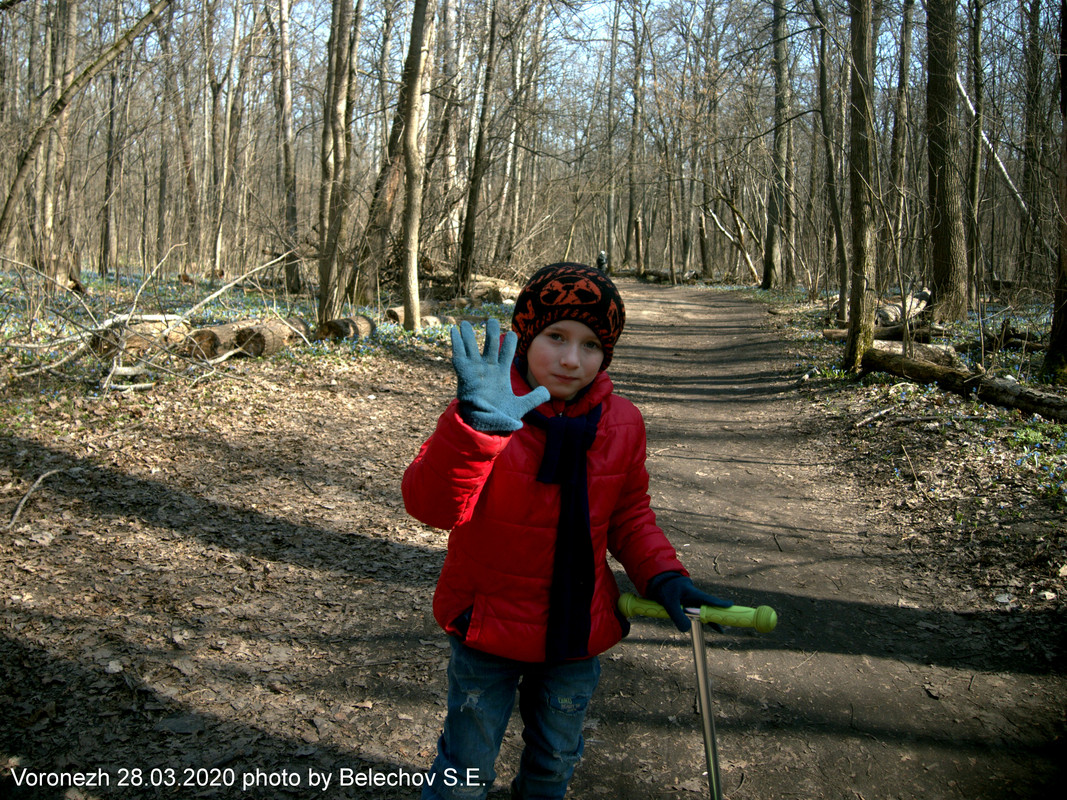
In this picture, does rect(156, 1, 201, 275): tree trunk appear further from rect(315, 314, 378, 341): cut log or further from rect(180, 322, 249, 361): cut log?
rect(180, 322, 249, 361): cut log

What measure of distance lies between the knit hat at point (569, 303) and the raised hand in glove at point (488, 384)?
0.33m

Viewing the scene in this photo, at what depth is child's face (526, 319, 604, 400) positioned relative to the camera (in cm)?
190

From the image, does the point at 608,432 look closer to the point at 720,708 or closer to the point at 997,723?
the point at 720,708

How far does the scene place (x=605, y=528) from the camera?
197 centimetres

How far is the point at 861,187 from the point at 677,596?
8.41 m

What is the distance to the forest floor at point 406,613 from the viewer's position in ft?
8.64

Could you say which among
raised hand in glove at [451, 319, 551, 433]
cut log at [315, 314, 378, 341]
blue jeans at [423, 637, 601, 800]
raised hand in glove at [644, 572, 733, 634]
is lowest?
blue jeans at [423, 637, 601, 800]

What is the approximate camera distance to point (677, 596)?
1809 mm

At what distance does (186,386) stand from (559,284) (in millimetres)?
6242

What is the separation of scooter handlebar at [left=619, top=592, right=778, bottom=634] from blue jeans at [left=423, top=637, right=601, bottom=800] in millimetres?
225

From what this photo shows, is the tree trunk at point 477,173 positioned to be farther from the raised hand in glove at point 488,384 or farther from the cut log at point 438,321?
the raised hand in glove at point 488,384

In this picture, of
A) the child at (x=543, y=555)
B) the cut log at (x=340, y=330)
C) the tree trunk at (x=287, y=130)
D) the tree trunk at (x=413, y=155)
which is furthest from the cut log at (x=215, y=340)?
the child at (x=543, y=555)

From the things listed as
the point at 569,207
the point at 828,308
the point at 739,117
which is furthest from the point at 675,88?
the point at 828,308

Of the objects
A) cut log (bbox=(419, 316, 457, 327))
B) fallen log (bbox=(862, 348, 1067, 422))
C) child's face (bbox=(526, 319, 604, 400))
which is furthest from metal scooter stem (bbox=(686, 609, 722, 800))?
cut log (bbox=(419, 316, 457, 327))
